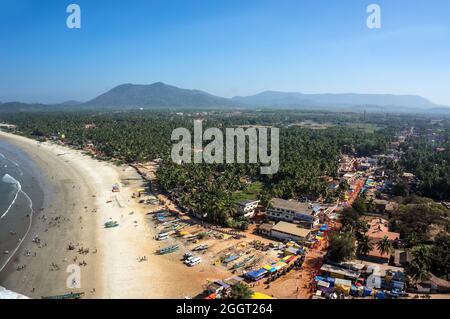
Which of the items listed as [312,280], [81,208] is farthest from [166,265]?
[81,208]

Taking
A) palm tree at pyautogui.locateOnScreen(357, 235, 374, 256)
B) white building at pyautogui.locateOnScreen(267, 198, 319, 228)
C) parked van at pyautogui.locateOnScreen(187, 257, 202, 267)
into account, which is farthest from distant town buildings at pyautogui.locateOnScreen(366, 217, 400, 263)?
parked van at pyautogui.locateOnScreen(187, 257, 202, 267)

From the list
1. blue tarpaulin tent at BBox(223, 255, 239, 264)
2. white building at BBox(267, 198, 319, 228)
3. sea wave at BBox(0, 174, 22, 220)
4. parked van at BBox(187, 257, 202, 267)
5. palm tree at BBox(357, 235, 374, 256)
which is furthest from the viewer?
sea wave at BBox(0, 174, 22, 220)

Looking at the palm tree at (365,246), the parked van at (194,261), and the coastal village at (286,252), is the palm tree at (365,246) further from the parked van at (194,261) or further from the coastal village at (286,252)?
the parked van at (194,261)

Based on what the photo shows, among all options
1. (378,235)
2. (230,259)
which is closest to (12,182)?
(230,259)

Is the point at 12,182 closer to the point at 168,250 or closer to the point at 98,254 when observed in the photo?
the point at 98,254

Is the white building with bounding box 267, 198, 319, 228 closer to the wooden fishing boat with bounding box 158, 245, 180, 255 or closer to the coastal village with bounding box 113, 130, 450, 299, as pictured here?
the coastal village with bounding box 113, 130, 450, 299

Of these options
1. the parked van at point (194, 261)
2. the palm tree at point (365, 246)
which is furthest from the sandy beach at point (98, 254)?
the palm tree at point (365, 246)

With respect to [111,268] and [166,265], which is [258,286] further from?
[111,268]
